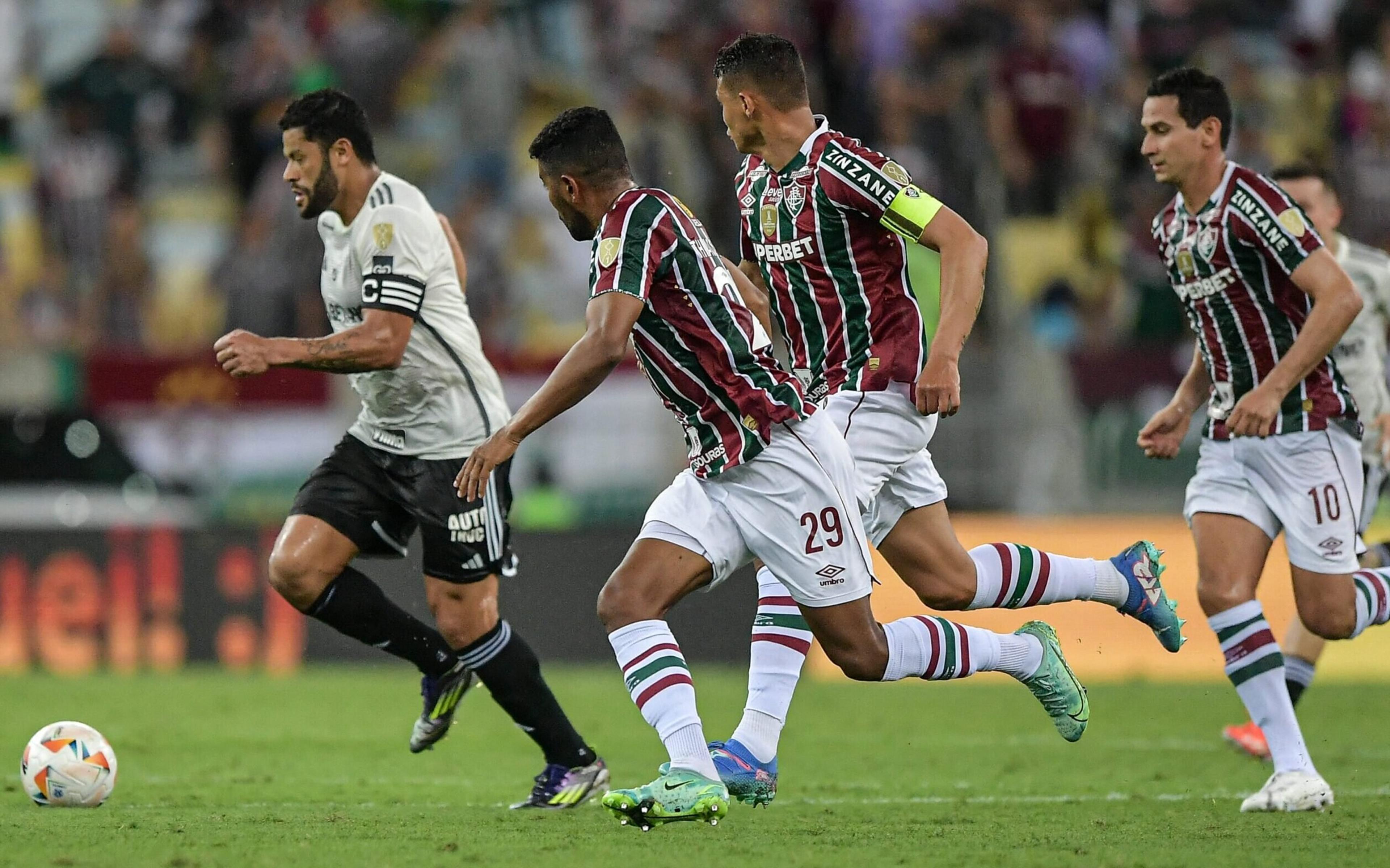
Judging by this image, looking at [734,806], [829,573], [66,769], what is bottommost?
[734,806]

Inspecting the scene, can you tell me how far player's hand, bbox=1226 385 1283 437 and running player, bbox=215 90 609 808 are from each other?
8.38ft

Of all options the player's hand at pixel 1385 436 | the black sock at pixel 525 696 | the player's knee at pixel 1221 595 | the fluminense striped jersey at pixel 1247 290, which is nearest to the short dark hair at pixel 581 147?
the black sock at pixel 525 696

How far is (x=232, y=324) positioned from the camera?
44.3 feet

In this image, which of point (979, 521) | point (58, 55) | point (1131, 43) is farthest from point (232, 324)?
point (1131, 43)

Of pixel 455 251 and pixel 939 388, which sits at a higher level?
pixel 455 251

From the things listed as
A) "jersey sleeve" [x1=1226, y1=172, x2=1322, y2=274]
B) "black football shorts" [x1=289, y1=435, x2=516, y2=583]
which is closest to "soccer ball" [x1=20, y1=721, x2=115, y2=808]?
"black football shorts" [x1=289, y1=435, x2=516, y2=583]

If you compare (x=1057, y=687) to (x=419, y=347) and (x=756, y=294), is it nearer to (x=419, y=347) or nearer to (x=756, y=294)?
(x=756, y=294)

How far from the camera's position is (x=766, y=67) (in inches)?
238

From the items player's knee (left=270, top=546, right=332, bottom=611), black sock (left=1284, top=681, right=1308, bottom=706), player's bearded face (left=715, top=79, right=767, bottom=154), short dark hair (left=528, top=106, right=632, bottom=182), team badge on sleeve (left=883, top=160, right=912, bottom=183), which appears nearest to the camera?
short dark hair (left=528, top=106, right=632, bottom=182)

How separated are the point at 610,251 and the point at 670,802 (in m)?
1.62

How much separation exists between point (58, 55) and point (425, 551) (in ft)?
36.6

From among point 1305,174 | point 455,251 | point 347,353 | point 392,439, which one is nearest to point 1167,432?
point 1305,174

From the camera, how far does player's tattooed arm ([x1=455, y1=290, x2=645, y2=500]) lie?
17.6 feet

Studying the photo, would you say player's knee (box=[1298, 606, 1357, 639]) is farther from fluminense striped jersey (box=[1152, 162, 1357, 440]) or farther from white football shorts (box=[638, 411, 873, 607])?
white football shorts (box=[638, 411, 873, 607])
